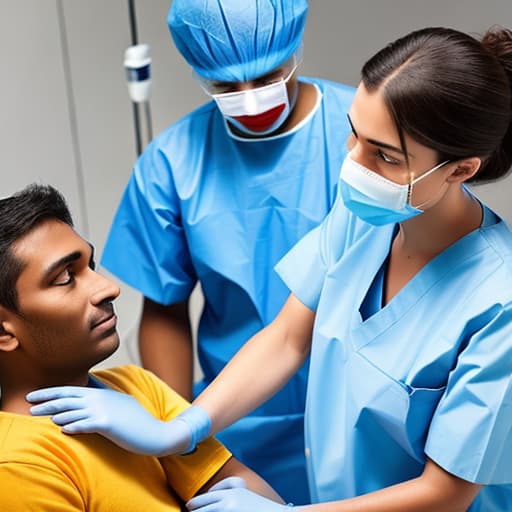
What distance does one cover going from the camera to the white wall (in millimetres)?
2039

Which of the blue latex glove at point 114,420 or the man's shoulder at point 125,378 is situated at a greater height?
the blue latex glove at point 114,420

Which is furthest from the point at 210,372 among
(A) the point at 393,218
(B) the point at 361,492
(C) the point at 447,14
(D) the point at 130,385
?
(C) the point at 447,14

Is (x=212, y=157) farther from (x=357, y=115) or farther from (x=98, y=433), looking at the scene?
(x=98, y=433)

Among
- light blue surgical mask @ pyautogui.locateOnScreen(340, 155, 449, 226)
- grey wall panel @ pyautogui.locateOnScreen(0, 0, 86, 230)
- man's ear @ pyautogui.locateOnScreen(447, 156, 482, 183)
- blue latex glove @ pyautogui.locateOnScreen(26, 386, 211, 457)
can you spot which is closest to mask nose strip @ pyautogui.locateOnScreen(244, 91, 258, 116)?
light blue surgical mask @ pyautogui.locateOnScreen(340, 155, 449, 226)

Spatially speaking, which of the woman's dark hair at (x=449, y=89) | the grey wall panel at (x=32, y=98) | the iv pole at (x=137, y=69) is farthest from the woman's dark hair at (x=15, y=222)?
the grey wall panel at (x=32, y=98)

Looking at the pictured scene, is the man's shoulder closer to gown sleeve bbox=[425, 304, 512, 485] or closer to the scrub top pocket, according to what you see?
the scrub top pocket

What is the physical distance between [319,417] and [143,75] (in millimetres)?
1093

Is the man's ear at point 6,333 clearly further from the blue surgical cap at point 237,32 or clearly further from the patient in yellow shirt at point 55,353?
the blue surgical cap at point 237,32

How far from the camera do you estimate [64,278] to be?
1.28 metres

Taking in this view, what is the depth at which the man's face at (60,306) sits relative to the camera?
1.25 meters

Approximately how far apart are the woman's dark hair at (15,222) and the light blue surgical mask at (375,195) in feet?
1.50

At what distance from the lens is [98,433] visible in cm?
128

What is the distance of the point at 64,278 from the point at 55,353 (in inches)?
4.6

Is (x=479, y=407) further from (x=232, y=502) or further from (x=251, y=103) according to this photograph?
(x=251, y=103)
